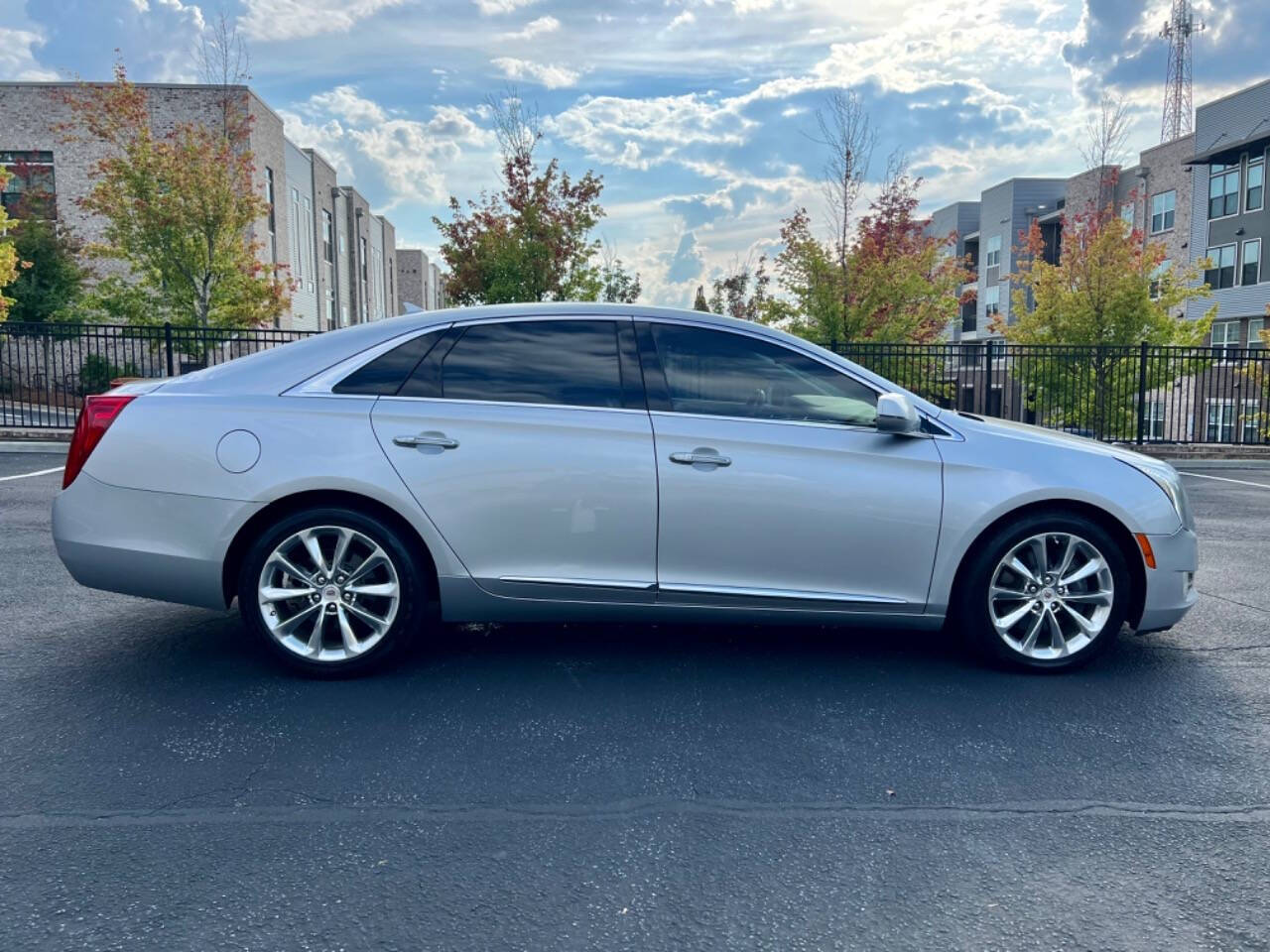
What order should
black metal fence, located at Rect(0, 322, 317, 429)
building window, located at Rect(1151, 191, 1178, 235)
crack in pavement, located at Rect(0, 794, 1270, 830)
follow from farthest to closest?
1. building window, located at Rect(1151, 191, 1178, 235)
2. black metal fence, located at Rect(0, 322, 317, 429)
3. crack in pavement, located at Rect(0, 794, 1270, 830)

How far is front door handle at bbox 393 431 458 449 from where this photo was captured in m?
4.24

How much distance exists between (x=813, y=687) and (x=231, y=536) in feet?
8.58

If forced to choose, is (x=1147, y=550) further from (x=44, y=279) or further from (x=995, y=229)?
(x=995, y=229)

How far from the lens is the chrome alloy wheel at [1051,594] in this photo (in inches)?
175

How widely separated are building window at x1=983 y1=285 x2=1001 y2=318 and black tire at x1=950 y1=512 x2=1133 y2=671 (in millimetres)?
56243

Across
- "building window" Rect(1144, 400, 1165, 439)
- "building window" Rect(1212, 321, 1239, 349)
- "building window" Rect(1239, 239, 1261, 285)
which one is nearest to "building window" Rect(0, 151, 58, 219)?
"building window" Rect(1144, 400, 1165, 439)

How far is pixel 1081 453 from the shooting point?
4.51 m

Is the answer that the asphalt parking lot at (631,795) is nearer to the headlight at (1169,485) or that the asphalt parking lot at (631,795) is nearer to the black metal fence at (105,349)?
the headlight at (1169,485)

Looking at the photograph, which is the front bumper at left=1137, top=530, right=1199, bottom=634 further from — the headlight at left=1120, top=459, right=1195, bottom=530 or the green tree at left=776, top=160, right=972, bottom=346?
the green tree at left=776, top=160, right=972, bottom=346

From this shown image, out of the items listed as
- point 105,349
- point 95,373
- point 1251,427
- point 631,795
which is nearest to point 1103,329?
point 1251,427

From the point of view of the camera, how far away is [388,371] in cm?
441

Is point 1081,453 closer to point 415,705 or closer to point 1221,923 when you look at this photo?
point 1221,923

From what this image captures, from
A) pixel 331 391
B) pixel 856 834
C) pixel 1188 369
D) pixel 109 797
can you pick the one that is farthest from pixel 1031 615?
pixel 1188 369

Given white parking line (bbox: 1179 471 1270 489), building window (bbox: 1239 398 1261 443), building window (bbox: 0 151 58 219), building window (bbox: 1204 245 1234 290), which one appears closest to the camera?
white parking line (bbox: 1179 471 1270 489)
